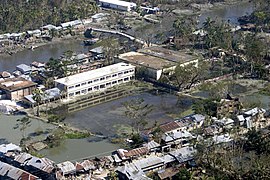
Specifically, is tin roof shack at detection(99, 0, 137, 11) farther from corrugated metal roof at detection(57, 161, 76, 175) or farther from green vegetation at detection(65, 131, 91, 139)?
corrugated metal roof at detection(57, 161, 76, 175)

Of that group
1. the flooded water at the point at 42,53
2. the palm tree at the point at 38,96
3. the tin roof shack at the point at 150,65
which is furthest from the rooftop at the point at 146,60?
the palm tree at the point at 38,96

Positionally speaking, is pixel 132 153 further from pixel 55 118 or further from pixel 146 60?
pixel 146 60

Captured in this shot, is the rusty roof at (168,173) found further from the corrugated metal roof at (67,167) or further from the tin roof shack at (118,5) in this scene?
the tin roof shack at (118,5)

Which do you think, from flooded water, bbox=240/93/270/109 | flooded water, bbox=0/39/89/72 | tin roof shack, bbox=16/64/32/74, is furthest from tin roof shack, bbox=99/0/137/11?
flooded water, bbox=240/93/270/109

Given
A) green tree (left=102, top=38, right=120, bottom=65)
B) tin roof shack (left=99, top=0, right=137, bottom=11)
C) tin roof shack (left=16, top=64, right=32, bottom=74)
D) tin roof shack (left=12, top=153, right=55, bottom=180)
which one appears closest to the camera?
tin roof shack (left=12, top=153, right=55, bottom=180)

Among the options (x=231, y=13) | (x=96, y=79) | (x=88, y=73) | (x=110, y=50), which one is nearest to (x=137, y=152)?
(x=96, y=79)

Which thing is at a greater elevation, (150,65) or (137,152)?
(150,65)
